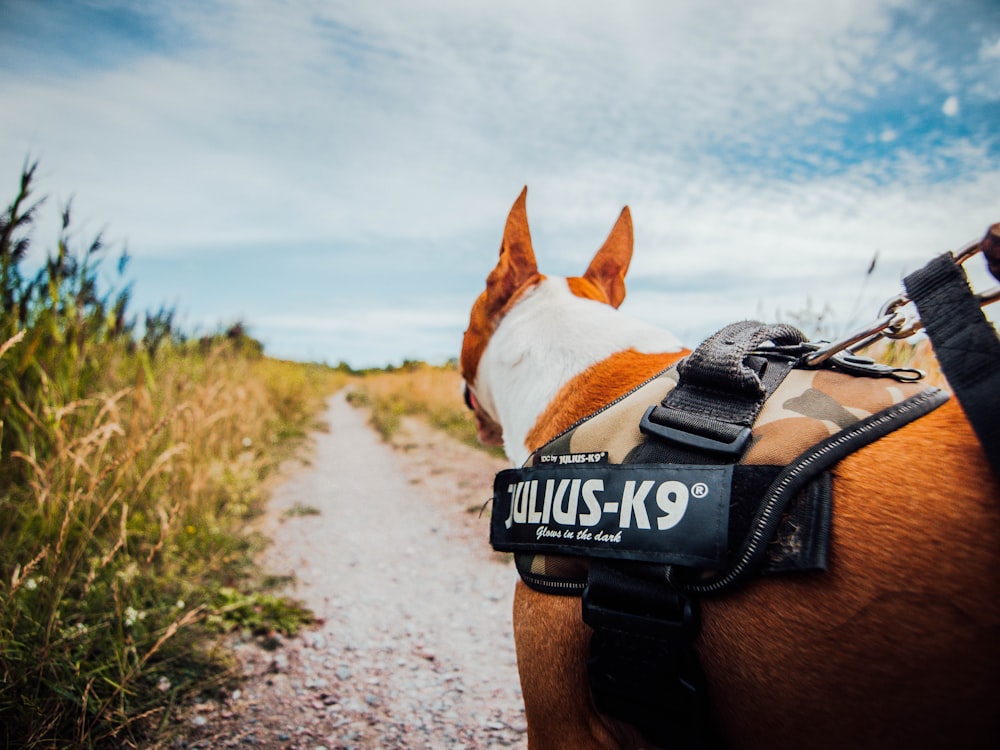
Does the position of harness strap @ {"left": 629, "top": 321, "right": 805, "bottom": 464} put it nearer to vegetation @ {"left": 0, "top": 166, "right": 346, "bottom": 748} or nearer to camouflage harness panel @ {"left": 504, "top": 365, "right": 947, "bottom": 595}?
camouflage harness panel @ {"left": 504, "top": 365, "right": 947, "bottom": 595}

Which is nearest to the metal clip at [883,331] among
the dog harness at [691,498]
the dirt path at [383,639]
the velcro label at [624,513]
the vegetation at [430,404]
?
the dog harness at [691,498]

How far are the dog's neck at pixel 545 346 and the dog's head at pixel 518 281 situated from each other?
5cm

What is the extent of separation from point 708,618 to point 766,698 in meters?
0.15

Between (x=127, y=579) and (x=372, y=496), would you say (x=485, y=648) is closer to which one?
(x=127, y=579)

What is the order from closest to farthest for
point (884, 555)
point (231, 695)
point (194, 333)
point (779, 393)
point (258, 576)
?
point (884, 555) → point (779, 393) → point (231, 695) → point (258, 576) → point (194, 333)

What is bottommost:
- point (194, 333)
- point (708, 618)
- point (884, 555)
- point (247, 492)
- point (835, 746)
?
point (247, 492)

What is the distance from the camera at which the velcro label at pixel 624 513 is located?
938mm

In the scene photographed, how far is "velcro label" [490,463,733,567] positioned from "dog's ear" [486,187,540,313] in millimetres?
860

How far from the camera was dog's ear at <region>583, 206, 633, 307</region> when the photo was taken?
2121 mm

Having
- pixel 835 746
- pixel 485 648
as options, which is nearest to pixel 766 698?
pixel 835 746

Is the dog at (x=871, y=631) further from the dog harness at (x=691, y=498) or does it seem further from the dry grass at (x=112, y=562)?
the dry grass at (x=112, y=562)

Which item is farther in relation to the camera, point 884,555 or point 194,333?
point 194,333

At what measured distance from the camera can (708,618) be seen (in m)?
0.95

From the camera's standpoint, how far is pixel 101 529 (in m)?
2.86
